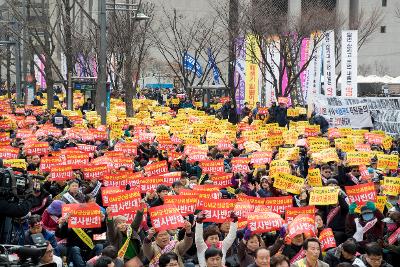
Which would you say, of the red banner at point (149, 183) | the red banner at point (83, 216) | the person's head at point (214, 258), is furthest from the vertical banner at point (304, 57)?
the person's head at point (214, 258)

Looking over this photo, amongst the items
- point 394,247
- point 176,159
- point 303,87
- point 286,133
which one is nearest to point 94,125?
point 286,133

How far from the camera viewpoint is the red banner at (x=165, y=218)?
9883 mm

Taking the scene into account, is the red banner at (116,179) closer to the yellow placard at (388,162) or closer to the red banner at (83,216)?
the red banner at (83,216)

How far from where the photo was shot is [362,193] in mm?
12008

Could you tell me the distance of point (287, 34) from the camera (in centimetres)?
3791

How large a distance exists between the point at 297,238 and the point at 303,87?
1176 inches

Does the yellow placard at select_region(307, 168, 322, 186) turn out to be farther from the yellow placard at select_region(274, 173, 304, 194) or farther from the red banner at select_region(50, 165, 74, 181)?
the red banner at select_region(50, 165, 74, 181)

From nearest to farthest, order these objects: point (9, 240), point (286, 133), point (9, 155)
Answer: point (9, 240)
point (9, 155)
point (286, 133)

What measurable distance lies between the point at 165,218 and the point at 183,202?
1.37 meters

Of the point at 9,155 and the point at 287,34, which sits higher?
the point at 287,34

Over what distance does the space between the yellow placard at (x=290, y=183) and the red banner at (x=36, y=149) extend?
6.54 m

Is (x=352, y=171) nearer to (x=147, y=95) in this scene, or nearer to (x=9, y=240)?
(x=9, y=240)

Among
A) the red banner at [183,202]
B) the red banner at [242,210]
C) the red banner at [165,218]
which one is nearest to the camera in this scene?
the red banner at [165,218]

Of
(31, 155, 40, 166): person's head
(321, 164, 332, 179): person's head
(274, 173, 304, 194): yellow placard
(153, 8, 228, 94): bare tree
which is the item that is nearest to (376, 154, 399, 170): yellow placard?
(321, 164, 332, 179): person's head
